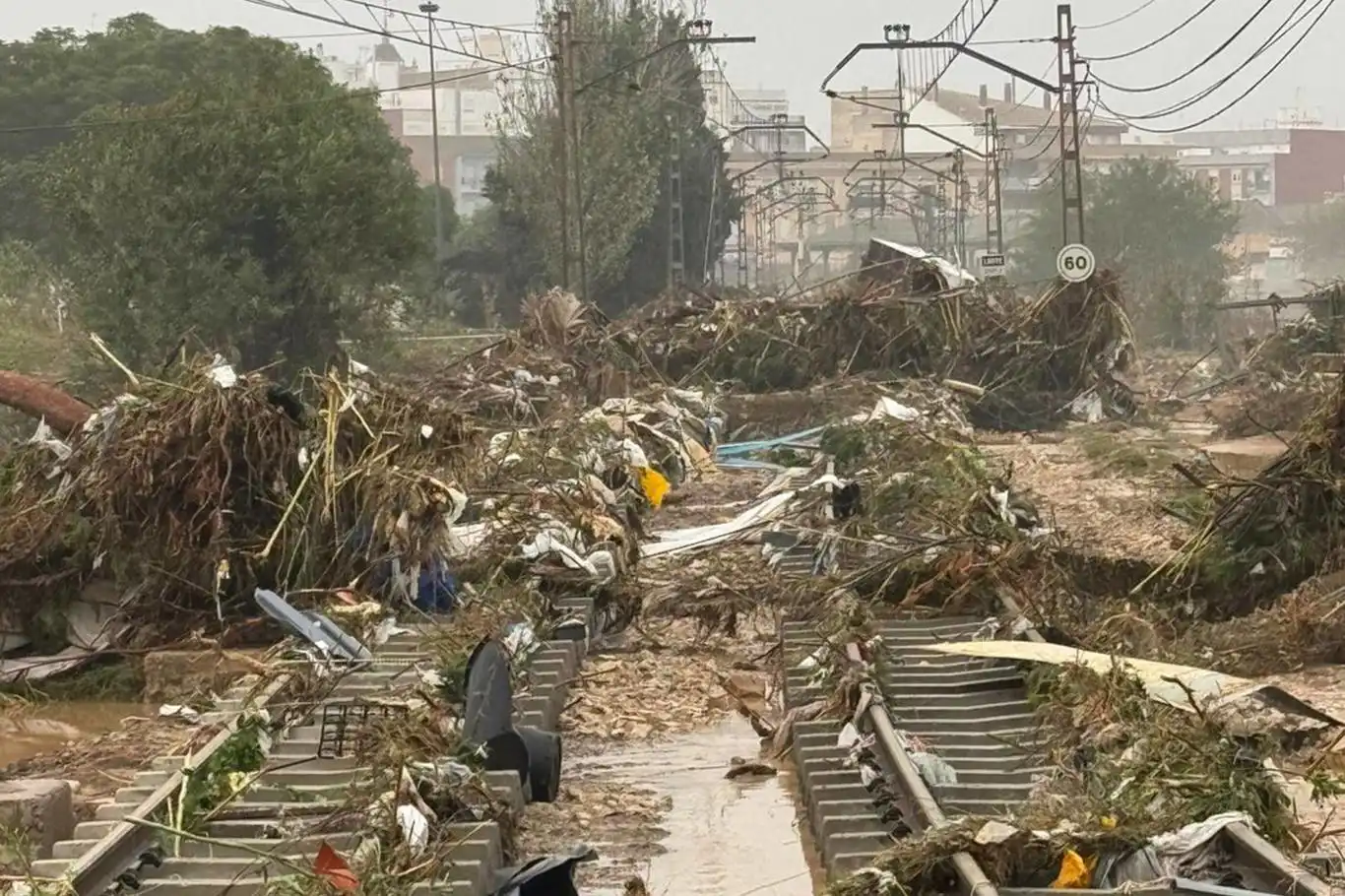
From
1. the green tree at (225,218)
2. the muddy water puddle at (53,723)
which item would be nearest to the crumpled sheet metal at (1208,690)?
the muddy water puddle at (53,723)

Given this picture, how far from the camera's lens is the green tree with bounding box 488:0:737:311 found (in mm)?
55688

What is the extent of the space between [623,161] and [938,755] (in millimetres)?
48793

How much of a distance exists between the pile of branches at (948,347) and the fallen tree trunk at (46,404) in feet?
63.2

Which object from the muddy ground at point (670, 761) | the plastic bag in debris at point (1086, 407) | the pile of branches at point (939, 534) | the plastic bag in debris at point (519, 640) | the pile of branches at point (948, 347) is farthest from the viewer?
the plastic bag in debris at point (1086, 407)

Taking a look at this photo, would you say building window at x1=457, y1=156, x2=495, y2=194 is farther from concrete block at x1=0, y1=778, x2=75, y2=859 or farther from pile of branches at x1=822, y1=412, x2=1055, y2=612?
concrete block at x1=0, y1=778, x2=75, y2=859

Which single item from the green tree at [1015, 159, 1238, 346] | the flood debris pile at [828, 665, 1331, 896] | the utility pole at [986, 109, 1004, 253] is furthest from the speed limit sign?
the green tree at [1015, 159, 1238, 346]

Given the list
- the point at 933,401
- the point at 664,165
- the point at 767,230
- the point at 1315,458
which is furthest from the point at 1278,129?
the point at 1315,458

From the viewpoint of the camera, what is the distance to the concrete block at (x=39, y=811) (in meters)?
8.45

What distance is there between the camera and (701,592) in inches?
588

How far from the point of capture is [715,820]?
9.66m

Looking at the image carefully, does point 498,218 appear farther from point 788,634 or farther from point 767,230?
point 788,634

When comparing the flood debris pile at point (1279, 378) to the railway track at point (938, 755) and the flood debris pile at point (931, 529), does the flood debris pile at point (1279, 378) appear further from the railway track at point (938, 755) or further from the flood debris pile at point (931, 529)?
the railway track at point (938, 755)

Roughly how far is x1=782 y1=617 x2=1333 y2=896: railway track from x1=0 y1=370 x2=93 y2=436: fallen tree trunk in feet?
20.0

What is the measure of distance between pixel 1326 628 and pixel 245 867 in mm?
8238
